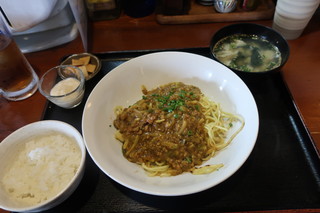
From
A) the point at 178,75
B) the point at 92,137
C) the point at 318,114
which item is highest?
the point at 92,137

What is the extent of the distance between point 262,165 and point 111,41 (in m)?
2.02

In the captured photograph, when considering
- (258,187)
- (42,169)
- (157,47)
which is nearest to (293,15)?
(157,47)

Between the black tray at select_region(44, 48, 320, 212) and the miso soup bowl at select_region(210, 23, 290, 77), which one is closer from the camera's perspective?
the black tray at select_region(44, 48, 320, 212)

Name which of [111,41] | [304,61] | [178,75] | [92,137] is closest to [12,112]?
[92,137]

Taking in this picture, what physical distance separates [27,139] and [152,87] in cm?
107

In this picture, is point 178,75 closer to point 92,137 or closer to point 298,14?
point 92,137

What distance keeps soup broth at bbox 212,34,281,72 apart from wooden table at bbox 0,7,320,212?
21 cm

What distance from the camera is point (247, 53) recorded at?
2.34 meters

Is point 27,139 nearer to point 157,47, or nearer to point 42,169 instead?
point 42,169

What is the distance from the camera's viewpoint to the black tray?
1.53m

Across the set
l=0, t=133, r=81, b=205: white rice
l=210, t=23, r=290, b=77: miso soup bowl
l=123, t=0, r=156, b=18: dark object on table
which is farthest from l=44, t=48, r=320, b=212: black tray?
l=123, t=0, r=156, b=18: dark object on table

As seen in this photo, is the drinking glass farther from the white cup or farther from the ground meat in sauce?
the white cup

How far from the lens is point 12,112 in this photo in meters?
2.18

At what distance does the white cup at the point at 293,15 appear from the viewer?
2348mm
